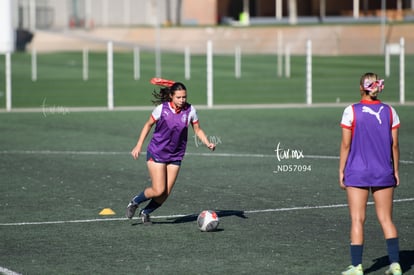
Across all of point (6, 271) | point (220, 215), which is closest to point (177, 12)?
point (220, 215)

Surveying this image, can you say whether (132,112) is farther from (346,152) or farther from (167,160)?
(346,152)

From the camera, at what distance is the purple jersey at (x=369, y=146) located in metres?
10.4

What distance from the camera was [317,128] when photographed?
27531 millimetres

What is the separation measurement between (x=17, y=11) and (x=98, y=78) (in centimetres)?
2870

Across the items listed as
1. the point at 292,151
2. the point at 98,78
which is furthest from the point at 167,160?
the point at 98,78

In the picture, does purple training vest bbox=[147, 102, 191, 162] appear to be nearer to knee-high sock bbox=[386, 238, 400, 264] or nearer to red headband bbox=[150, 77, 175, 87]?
red headband bbox=[150, 77, 175, 87]

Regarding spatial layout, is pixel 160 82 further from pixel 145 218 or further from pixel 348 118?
pixel 348 118

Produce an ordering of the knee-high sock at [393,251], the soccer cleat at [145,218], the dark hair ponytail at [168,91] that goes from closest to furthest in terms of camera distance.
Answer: the knee-high sock at [393,251]
the dark hair ponytail at [168,91]
the soccer cleat at [145,218]

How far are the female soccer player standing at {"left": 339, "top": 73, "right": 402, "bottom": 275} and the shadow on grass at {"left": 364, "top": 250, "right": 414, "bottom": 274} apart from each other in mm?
487

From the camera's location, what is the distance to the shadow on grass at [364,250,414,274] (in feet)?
36.1

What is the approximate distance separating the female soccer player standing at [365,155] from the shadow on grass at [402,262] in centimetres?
49

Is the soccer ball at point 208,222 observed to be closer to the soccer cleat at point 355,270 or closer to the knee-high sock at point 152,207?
the knee-high sock at point 152,207

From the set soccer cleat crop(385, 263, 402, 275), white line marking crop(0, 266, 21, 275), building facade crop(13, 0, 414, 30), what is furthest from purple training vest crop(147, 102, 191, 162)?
building facade crop(13, 0, 414, 30)

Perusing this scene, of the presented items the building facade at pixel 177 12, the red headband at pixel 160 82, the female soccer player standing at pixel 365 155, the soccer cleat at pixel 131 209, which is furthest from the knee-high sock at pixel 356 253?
the building facade at pixel 177 12
